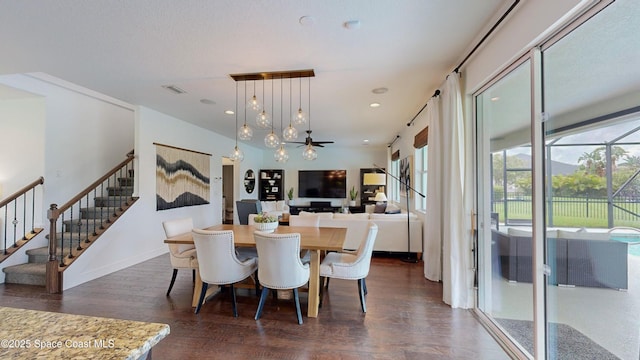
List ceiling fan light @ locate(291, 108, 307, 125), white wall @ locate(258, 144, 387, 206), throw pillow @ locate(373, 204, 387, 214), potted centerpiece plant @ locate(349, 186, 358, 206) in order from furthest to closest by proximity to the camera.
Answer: white wall @ locate(258, 144, 387, 206) → potted centerpiece plant @ locate(349, 186, 358, 206) → throw pillow @ locate(373, 204, 387, 214) → ceiling fan light @ locate(291, 108, 307, 125)

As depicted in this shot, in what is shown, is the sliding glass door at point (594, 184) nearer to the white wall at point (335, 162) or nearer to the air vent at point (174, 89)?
the air vent at point (174, 89)

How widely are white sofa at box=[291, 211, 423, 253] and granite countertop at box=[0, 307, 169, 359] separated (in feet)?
13.9

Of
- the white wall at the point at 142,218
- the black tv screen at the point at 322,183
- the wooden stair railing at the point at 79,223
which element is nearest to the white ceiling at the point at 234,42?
the white wall at the point at 142,218

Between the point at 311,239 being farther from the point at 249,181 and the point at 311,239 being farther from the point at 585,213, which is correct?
Result: the point at 249,181

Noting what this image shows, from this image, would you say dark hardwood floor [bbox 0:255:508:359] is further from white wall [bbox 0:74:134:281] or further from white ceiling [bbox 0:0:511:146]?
white ceiling [bbox 0:0:511:146]

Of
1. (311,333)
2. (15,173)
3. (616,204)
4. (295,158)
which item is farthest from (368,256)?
(295,158)

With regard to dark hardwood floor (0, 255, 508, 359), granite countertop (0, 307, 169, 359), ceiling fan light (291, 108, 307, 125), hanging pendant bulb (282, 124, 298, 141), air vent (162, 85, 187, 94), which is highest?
air vent (162, 85, 187, 94)

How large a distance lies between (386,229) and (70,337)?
4646 millimetres

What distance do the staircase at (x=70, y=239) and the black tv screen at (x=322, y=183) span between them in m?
5.39

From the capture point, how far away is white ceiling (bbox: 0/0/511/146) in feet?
6.80

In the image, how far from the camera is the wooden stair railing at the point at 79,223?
11.3ft

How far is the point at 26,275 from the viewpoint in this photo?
12.0ft

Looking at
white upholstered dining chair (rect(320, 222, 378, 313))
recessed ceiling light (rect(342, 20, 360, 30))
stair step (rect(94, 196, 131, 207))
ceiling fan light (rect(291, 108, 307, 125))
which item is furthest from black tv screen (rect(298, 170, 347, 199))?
recessed ceiling light (rect(342, 20, 360, 30))

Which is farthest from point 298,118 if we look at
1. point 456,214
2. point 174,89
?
point 456,214
